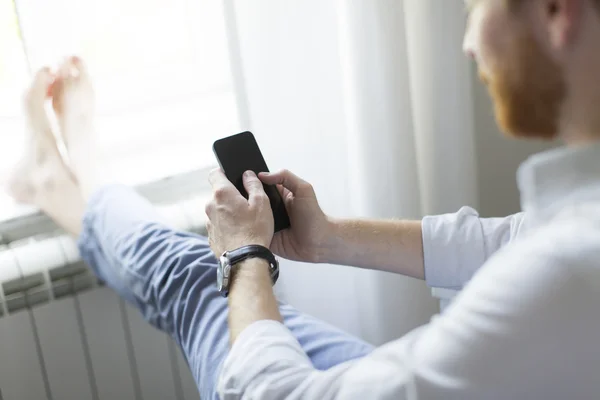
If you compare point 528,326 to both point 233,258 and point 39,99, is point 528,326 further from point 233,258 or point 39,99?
point 39,99

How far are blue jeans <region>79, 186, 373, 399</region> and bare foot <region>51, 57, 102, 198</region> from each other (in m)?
0.09

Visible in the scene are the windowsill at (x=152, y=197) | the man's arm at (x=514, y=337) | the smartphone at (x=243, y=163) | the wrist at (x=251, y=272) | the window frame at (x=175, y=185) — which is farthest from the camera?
the windowsill at (x=152, y=197)

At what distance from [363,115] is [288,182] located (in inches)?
14.2

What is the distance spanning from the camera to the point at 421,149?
1380 mm

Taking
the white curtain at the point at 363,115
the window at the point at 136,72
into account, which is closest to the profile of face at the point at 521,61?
the white curtain at the point at 363,115

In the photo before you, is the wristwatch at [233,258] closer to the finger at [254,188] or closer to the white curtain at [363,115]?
the finger at [254,188]

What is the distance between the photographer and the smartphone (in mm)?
918

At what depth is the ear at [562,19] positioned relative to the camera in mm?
562

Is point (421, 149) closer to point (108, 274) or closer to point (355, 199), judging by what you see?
point (355, 199)

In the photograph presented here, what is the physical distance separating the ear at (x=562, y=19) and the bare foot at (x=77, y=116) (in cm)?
98

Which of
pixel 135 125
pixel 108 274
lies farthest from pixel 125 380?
pixel 135 125

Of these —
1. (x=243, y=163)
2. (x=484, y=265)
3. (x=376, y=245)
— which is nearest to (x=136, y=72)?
(x=243, y=163)

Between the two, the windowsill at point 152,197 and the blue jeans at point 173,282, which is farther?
the windowsill at point 152,197

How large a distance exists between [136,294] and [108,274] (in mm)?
101
